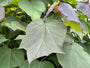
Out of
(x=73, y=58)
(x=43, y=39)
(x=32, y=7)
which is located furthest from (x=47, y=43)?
(x=32, y=7)

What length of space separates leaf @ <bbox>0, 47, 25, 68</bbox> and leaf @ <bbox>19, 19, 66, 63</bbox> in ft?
0.47

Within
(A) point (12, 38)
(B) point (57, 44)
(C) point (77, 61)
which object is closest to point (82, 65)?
(C) point (77, 61)

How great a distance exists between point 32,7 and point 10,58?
255 millimetres

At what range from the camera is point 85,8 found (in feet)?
1.90

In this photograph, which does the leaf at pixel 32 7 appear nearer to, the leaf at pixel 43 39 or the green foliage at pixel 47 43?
the green foliage at pixel 47 43

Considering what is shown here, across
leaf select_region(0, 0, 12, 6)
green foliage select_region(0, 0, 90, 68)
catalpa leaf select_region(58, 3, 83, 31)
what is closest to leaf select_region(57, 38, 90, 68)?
green foliage select_region(0, 0, 90, 68)

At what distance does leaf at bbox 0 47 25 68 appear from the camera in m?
0.55

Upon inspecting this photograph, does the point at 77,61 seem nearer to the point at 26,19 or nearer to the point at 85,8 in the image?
the point at 85,8

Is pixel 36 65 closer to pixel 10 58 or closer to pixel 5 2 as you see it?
pixel 10 58

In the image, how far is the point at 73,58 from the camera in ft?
1.66

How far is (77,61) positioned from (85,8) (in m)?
0.23

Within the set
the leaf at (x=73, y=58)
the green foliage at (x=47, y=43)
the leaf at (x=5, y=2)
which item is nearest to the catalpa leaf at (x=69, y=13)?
the green foliage at (x=47, y=43)

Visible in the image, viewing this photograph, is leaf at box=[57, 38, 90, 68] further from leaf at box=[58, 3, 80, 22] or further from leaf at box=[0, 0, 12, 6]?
leaf at box=[0, 0, 12, 6]

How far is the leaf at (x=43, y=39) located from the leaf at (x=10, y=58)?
0.14 metres
